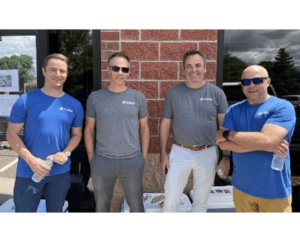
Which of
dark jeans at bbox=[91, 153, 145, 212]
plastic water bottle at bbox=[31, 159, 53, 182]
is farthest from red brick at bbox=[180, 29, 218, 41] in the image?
plastic water bottle at bbox=[31, 159, 53, 182]

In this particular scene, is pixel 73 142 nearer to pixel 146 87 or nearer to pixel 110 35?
pixel 146 87

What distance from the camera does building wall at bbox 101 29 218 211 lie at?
3740 mm

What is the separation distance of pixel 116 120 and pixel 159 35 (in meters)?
1.33

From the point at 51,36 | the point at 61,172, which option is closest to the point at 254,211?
the point at 61,172

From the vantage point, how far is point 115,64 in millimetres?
3010

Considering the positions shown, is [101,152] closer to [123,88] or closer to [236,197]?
[123,88]

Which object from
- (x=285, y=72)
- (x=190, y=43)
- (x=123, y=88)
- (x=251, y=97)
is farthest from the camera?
(x=285, y=72)

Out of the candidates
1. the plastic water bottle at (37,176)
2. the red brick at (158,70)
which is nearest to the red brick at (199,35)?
the red brick at (158,70)

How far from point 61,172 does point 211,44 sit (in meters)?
2.26

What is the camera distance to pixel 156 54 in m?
3.77

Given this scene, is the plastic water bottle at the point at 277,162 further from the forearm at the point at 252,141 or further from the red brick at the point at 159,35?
the red brick at the point at 159,35

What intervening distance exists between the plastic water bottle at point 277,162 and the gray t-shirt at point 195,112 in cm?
71

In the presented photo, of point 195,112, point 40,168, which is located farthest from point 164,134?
point 40,168

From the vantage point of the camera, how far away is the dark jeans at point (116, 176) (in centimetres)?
301
